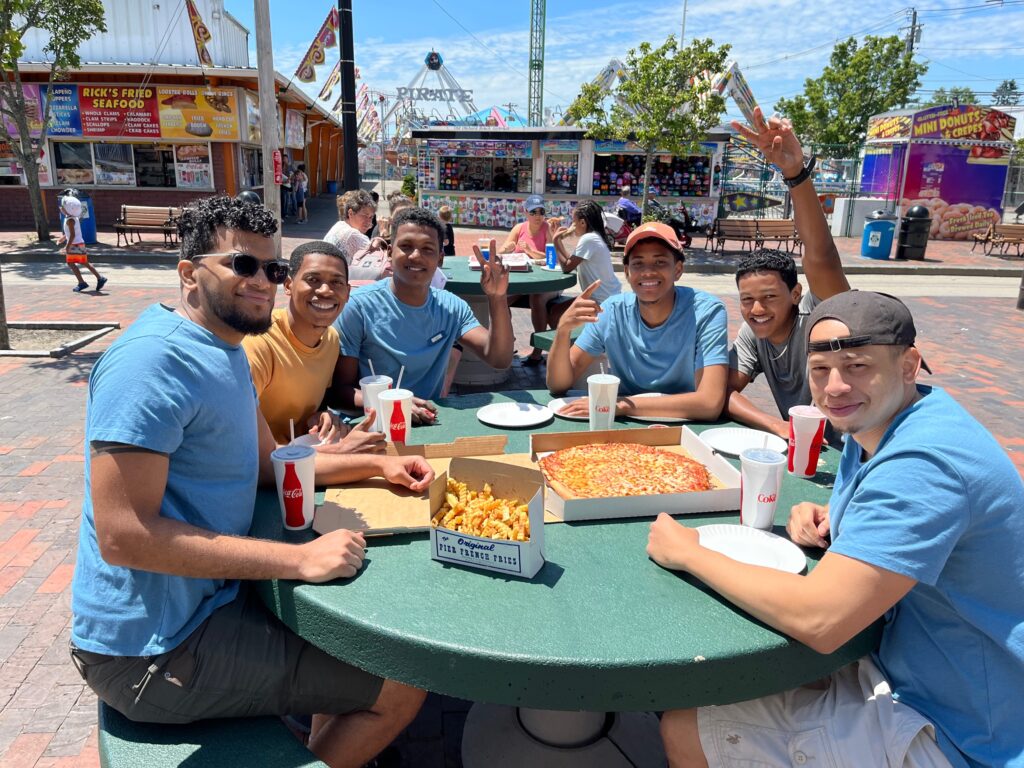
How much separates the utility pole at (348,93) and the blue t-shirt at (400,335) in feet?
19.7

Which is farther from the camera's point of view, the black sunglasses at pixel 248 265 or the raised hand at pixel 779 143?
the raised hand at pixel 779 143

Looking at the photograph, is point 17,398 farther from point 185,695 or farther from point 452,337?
point 185,695

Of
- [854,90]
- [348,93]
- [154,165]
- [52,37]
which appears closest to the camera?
[348,93]

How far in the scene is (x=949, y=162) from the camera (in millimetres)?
20531

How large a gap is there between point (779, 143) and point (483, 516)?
2.11m

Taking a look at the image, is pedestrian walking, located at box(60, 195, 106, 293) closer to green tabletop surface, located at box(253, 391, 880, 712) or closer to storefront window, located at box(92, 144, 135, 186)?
storefront window, located at box(92, 144, 135, 186)

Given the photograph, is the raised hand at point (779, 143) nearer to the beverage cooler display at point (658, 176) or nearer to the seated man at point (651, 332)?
the seated man at point (651, 332)

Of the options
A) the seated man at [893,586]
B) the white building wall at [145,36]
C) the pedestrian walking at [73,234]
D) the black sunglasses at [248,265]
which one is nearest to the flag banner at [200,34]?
the white building wall at [145,36]

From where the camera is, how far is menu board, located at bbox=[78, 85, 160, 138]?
60.5ft

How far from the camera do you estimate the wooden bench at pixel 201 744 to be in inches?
63.9

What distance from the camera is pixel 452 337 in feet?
12.3

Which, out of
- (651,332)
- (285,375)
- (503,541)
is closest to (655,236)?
(651,332)

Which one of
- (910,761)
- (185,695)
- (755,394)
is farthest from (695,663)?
(755,394)

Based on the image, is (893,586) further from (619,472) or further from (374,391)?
(374,391)
